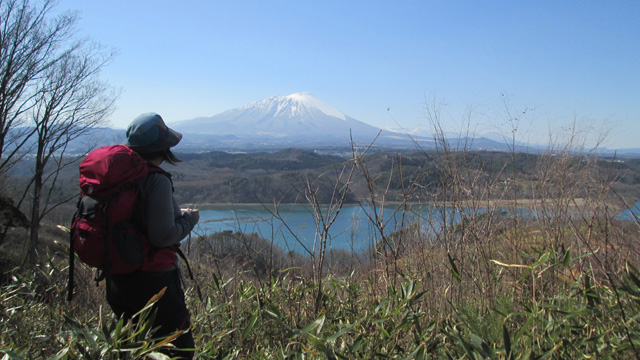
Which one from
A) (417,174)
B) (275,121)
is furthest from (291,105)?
(417,174)

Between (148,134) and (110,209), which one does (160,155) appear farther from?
(110,209)

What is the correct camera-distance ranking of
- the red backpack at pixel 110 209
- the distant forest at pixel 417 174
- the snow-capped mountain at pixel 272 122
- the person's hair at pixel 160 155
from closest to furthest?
1. the red backpack at pixel 110 209
2. the person's hair at pixel 160 155
3. the distant forest at pixel 417 174
4. the snow-capped mountain at pixel 272 122

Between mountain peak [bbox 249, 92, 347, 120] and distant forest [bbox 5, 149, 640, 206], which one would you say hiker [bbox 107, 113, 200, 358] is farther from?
mountain peak [bbox 249, 92, 347, 120]

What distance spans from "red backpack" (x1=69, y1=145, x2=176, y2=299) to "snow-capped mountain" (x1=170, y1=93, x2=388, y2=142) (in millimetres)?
119859

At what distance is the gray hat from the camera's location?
159 cm

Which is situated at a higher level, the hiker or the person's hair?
the person's hair

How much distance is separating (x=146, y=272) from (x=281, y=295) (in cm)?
94

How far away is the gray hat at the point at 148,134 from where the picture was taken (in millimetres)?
1588

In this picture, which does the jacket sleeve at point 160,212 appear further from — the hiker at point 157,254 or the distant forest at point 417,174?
the distant forest at point 417,174

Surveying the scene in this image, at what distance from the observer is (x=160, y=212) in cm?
149

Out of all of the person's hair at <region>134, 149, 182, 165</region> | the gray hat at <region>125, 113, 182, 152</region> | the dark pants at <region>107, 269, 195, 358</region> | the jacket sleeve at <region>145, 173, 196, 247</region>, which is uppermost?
the gray hat at <region>125, 113, 182, 152</region>

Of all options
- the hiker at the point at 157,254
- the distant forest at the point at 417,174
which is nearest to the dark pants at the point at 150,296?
the hiker at the point at 157,254

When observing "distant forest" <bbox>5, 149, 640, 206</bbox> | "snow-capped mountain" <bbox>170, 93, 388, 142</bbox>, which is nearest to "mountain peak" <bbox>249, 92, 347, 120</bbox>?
"snow-capped mountain" <bbox>170, 93, 388, 142</bbox>

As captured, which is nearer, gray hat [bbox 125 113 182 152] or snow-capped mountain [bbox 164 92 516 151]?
gray hat [bbox 125 113 182 152]
